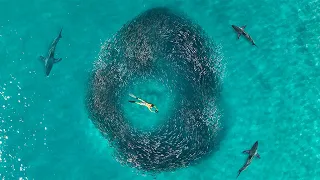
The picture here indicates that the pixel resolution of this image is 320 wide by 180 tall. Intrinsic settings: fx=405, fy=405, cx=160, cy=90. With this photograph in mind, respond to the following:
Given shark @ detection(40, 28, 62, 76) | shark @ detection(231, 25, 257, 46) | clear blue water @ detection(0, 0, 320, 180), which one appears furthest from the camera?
clear blue water @ detection(0, 0, 320, 180)

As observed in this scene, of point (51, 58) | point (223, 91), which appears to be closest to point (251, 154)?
point (223, 91)

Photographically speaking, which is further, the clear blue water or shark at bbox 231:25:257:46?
the clear blue water

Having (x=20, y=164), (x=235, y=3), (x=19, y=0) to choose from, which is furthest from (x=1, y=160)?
(x=235, y=3)

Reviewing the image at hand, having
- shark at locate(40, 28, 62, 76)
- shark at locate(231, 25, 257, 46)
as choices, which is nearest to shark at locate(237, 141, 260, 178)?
shark at locate(231, 25, 257, 46)

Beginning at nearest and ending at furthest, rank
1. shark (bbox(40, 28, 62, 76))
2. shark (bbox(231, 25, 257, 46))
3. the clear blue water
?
1. shark (bbox(231, 25, 257, 46))
2. shark (bbox(40, 28, 62, 76))
3. the clear blue water

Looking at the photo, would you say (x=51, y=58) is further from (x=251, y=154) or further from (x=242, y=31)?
(x=251, y=154)

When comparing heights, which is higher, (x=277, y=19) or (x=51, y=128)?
(x=277, y=19)

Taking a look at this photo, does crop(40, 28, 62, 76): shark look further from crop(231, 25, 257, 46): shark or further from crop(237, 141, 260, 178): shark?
crop(237, 141, 260, 178): shark

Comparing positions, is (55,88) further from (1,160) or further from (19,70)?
(1,160)
